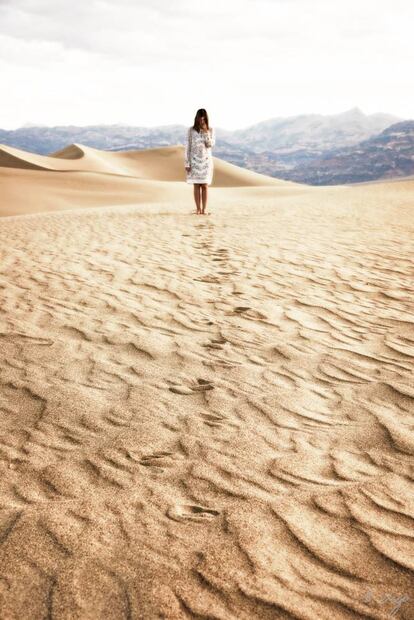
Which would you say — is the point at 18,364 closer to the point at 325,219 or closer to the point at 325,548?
the point at 325,548

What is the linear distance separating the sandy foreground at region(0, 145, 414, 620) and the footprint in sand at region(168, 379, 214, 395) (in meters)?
0.01

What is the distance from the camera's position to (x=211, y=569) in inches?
65.9

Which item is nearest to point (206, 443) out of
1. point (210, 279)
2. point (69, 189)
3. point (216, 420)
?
point (216, 420)

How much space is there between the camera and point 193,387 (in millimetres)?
3006

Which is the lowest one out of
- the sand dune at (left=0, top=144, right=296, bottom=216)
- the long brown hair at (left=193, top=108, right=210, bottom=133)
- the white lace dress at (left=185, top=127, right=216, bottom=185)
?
the sand dune at (left=0, top=144, right=296, bottom=216)

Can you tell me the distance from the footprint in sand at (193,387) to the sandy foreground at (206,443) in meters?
0.01

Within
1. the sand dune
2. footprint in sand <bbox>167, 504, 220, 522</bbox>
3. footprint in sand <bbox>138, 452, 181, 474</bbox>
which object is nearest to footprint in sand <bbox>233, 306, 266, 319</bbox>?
footprint in sand <bbox>138, 452, 181, 474</bbox>

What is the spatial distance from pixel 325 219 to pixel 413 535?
359 inches

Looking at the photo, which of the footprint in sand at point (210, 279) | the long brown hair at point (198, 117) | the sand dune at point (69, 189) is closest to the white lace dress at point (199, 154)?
the long brown hair at point (198, 117)

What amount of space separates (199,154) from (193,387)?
24.6 ft

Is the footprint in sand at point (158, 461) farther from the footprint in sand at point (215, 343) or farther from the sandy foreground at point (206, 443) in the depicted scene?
the footprint in sand at point (215, 343)

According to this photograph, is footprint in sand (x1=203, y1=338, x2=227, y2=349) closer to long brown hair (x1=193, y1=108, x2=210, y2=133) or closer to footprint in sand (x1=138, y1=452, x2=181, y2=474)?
footprint in sand (x1=138, y1=452, x2=181, y2=474)

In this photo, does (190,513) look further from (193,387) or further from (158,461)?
(193,387)

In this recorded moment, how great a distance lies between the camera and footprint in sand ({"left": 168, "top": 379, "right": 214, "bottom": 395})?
2953 millimetres
